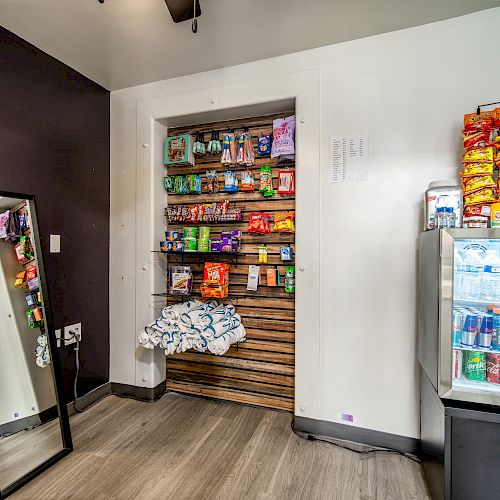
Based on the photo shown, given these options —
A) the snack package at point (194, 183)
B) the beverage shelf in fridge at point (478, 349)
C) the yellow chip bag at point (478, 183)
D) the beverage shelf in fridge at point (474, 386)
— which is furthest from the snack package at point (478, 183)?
the snack package at point (194, 183)

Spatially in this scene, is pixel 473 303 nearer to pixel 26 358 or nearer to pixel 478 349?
pixel 478 349

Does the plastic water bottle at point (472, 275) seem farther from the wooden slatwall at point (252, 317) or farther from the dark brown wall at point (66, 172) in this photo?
the dark brown wall at point (66, 172)

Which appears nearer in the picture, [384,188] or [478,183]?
[478,183]

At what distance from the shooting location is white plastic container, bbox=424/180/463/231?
5.46 ft

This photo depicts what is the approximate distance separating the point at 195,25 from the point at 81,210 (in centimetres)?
163

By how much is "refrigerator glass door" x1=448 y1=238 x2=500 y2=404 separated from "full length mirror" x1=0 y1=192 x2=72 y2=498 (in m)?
2.31

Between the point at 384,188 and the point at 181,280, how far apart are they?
1673mm

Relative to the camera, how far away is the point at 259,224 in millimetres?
2445

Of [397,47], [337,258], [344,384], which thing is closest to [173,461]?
[344,384]

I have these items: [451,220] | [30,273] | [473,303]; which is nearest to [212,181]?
[30,273]

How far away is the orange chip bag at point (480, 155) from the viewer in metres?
1.64

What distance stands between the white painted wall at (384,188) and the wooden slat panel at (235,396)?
0.41 metres

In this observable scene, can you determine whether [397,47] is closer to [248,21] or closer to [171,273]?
[248,21]

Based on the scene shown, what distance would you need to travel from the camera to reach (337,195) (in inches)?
84.9
